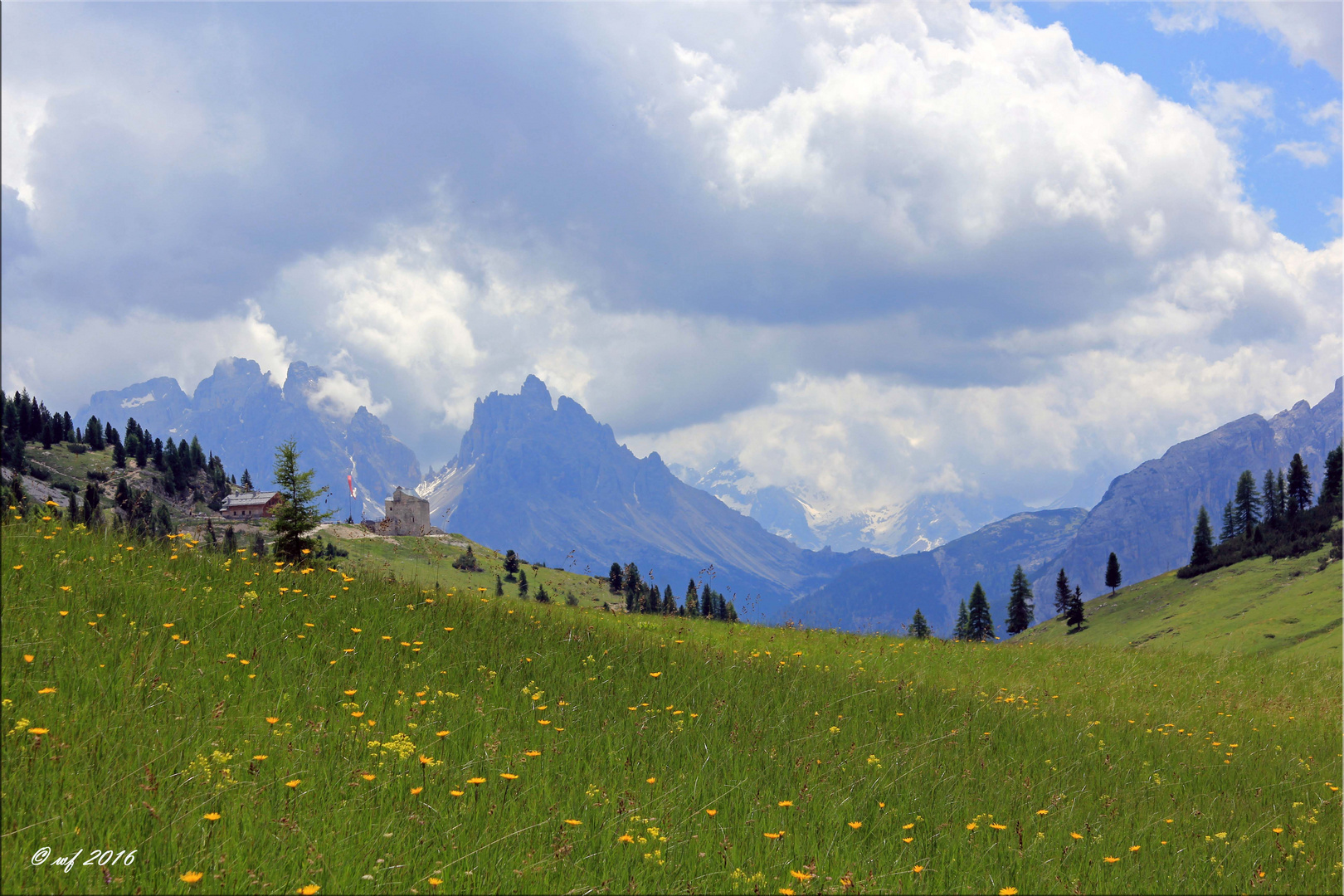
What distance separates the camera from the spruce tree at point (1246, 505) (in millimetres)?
170125

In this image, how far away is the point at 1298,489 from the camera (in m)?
162

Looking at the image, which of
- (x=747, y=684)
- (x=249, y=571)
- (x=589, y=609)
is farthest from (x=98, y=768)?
(x=589, y=609)

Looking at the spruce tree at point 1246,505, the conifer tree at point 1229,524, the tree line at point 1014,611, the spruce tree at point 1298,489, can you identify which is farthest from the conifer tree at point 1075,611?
the spruce tree at point 1298,489

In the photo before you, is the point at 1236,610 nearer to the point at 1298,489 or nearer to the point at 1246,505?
the point at 1298,489

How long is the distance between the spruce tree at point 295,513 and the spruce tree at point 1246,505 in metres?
200

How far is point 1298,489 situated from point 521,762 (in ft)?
678

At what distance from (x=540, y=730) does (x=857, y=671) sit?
8.43 metres

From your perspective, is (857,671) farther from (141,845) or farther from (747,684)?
(141,845)

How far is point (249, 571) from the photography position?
12391 millimetres

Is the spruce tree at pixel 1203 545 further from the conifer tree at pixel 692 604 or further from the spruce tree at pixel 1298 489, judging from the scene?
the conifer tree at pixel 692 604

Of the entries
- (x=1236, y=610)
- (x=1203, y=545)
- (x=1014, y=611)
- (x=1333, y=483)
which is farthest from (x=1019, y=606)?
(x=1333, y=483)

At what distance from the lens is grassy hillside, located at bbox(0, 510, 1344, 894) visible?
5605 millimetres

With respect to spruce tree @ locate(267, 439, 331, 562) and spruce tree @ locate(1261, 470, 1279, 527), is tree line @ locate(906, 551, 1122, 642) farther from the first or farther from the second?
spruce tree @ locate(267, 439, 331, 562)

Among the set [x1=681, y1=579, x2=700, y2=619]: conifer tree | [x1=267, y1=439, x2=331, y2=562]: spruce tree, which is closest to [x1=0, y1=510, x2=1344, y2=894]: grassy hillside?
[x1=267, y1=439, x2=331, y2=562]: spruce tree
